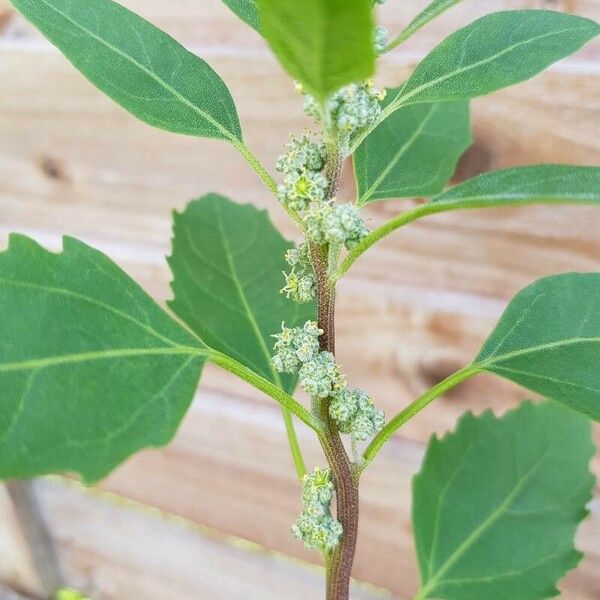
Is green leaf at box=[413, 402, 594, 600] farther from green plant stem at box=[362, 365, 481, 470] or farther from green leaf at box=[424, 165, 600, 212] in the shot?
green leaf at box=[424, 165, 600, 212]

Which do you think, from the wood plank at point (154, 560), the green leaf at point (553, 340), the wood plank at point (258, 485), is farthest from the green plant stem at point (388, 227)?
the wood plank at point (154, 560)

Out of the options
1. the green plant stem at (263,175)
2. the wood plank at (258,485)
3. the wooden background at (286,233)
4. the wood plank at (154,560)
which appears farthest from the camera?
the wood plank at (154,560)

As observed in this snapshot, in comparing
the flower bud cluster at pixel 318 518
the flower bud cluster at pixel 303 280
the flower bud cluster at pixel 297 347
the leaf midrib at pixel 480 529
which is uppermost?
the flower bud cluster at pixel 303 280

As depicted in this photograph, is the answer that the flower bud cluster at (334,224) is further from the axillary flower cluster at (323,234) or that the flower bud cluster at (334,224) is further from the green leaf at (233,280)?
the green leaf at (233,280)

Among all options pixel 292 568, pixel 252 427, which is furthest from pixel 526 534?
pixel 292 568

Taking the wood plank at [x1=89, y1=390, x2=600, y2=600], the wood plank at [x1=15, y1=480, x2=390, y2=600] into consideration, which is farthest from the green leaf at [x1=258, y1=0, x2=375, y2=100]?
the wood plank at [x1=15, y1=480, x2=390, y2=600]

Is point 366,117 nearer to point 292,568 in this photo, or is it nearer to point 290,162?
point 290,162

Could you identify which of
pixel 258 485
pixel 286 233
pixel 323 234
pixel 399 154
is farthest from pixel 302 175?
pixel 258 485
